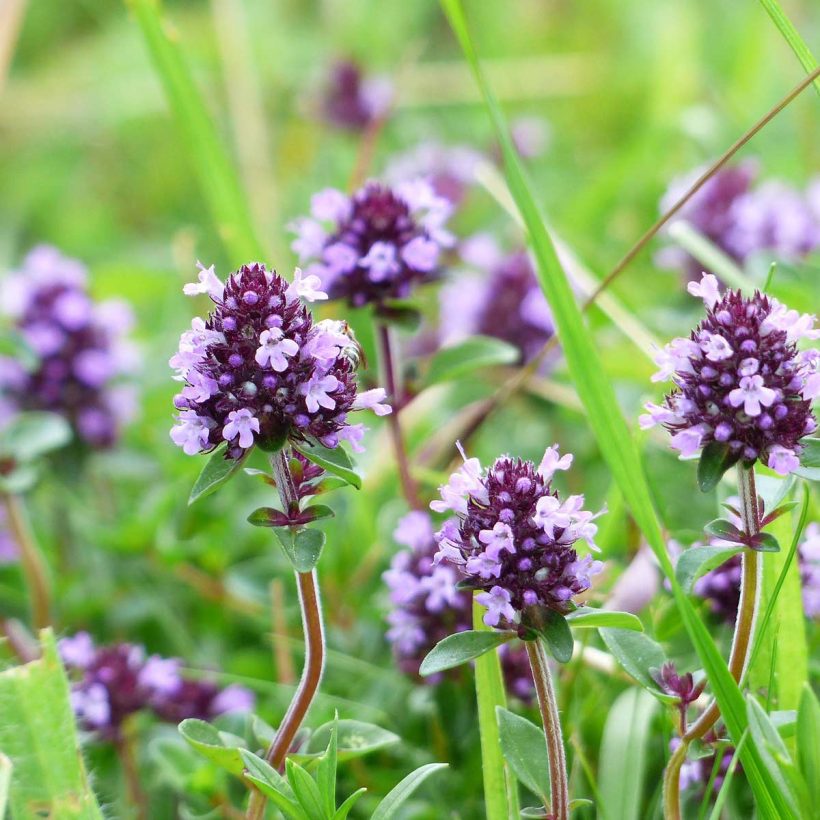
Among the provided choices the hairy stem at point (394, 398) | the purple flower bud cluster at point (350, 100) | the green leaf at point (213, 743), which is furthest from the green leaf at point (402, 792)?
the purple flower bud cluster at point (350, 100)

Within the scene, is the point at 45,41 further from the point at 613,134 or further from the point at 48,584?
the point at 48,584

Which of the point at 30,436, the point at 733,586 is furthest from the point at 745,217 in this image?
the point at 30,436

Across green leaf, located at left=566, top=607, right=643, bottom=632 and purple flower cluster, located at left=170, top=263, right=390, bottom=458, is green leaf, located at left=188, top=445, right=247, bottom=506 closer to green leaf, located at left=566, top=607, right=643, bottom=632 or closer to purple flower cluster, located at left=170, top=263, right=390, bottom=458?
purple flower cluster, located at left=170, top=263, right=390, bottom=458

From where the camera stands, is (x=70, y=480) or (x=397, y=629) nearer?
(x=397, y=629)

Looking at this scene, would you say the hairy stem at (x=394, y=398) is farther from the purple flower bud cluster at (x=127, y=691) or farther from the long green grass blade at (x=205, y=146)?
the long green grass blade at (x=205, y=146)

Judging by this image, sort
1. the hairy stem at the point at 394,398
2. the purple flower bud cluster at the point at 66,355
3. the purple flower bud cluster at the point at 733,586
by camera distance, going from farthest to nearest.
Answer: the purple flower bud cluster at the point at 66,355 < the hairy stem at the point at 394,398 < the purple flower bud cluster at the point at 733,586

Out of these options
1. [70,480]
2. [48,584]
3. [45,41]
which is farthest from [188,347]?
[45,41]

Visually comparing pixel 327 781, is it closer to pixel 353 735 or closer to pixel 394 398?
pixel 353 735
